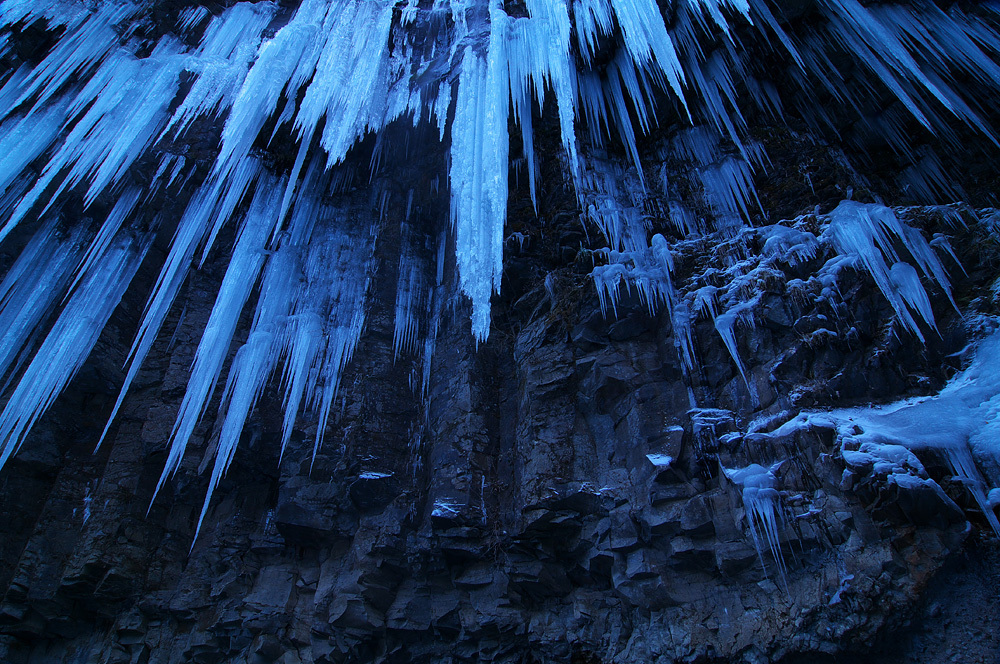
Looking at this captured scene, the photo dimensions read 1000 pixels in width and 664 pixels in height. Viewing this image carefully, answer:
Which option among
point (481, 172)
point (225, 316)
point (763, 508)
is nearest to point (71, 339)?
point (225, 316)

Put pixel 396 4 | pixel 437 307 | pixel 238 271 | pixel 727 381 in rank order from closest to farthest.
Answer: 1. pixel 727 381
2. pixel 238 271
3. pixel 437 307
4. pixel 396 4

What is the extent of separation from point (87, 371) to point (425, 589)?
19.7 ft

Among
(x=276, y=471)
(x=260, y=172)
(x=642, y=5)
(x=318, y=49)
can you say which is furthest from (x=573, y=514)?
(x=318, y=49)

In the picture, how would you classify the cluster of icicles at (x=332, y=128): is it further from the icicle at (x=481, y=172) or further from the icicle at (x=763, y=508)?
the icicle at (x=763, y=508)

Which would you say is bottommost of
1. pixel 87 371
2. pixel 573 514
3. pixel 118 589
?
pixel 118 589

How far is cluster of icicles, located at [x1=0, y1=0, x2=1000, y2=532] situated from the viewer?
320 inches

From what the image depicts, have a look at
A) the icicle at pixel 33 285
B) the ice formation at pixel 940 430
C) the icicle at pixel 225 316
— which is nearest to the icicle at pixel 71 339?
the icicle at pixel 33 285

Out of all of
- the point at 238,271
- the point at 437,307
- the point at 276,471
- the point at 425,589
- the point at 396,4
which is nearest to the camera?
the point at 425,589

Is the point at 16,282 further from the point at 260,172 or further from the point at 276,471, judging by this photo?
the point at 276,471

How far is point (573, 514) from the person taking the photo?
6.61 metres

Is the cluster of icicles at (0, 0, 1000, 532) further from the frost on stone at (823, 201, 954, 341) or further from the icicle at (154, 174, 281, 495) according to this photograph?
the frost on stone at (823, 201, 954, 341)

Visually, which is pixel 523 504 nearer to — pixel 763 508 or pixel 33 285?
pixel 763 508

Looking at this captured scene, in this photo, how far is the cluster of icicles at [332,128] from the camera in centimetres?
812

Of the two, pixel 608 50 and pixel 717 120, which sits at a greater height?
pixel 608 50
